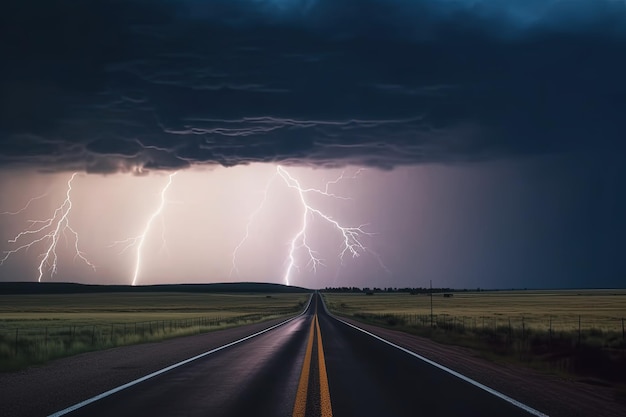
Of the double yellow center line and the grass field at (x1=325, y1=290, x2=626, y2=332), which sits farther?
the grass field at (x1=325, y1=290, x2=626, y2=332)

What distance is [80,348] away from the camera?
70.7ft

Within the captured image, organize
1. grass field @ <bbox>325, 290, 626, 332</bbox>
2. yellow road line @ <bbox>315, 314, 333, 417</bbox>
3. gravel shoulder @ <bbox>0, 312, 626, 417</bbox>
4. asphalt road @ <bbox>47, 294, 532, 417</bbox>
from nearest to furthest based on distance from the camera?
yellow road line @ <bbox>315, 314, 333, 417</bbox> → asphalt road @ <bbox>47, 294, 532, 417</bbox> → gravel shoulder @ <bbox>0, 312, 626, 417</bbox> → grass field @ <bbox>325, 290, 626, 332</bbox>

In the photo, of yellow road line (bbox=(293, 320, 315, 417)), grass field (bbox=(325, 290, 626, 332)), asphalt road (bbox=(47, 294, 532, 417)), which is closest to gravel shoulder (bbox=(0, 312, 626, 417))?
asphalt road (bbox=(47, 294, 532, 417))

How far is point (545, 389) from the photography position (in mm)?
11523

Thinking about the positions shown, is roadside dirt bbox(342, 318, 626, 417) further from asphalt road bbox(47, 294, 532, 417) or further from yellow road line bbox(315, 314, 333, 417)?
yellow road line bbox(315, 314, 333, 417)

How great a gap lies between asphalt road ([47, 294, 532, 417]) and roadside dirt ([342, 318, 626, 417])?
0.50 metres

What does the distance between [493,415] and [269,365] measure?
821cm

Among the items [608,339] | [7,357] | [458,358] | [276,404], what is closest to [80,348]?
[7,357]

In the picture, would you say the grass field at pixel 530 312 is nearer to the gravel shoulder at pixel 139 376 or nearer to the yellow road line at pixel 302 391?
the gravel shoulder at pixel 139 376

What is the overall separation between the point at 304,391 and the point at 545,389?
14.3 ft

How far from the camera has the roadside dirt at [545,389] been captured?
9.26 m

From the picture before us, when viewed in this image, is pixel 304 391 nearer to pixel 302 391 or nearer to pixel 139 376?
pixel 302 391

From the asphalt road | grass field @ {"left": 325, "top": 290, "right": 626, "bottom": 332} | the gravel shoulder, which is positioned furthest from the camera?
grass field @ {"left": 325, "top": 290, "right": 626, "bottom": 332}

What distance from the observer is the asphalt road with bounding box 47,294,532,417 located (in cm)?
916
